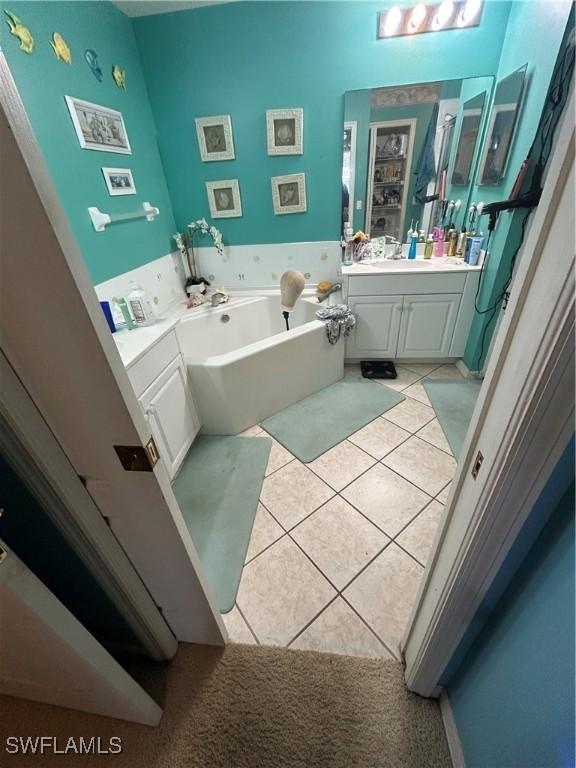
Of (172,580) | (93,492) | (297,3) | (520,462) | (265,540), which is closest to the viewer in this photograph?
(520,462)

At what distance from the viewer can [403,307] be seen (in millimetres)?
2512

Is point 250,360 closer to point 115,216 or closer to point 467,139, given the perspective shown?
point 115,216

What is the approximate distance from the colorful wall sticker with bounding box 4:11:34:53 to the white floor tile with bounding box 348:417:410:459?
2.67 meters

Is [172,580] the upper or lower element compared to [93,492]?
lower

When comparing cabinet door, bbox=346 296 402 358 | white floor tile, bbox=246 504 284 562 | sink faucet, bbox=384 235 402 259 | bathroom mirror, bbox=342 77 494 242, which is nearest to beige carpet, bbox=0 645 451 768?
white floor tile, bbox=246 504 284 562

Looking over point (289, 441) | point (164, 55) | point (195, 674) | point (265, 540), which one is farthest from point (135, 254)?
point (195, 674)

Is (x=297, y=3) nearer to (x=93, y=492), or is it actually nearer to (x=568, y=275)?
(x=568, y=275)

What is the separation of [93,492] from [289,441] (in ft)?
4.71

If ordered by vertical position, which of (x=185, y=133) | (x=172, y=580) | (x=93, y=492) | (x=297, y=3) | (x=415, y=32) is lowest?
(x=172, y=580)

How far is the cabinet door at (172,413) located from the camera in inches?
63.0

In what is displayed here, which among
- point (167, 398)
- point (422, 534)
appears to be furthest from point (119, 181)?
point (422, 534)

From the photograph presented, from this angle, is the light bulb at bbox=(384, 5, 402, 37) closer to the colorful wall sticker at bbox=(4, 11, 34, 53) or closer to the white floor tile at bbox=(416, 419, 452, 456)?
the colorful wall sticker at bbox=(4, 11, 34, 53)

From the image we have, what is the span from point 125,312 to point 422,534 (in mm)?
2025

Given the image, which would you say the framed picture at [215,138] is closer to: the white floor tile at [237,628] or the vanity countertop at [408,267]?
→ the vanity countertop at [408,267]
